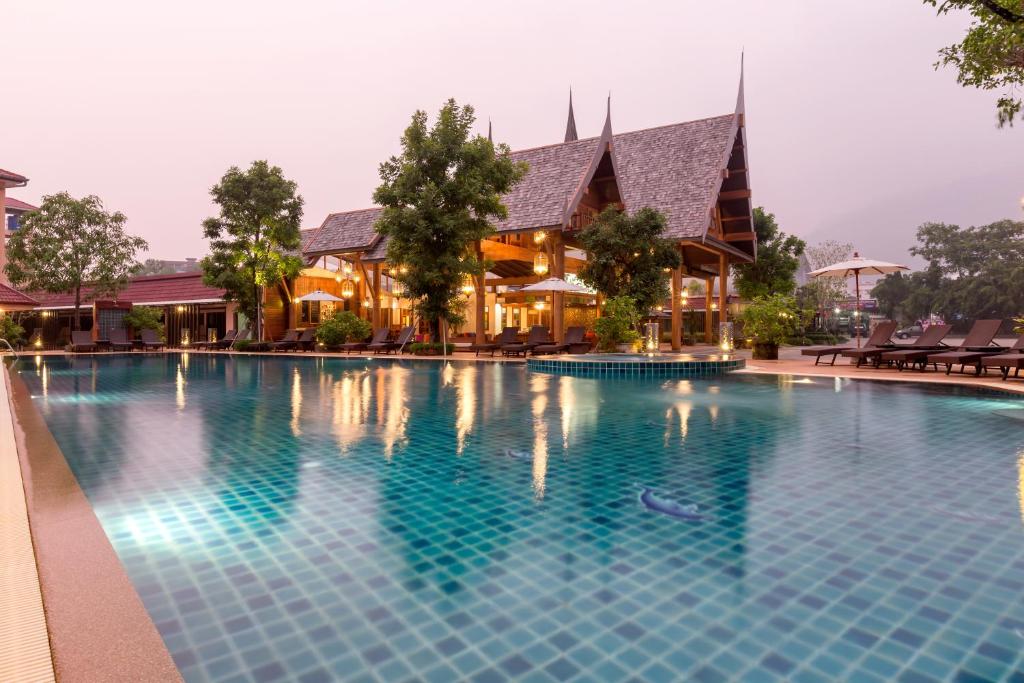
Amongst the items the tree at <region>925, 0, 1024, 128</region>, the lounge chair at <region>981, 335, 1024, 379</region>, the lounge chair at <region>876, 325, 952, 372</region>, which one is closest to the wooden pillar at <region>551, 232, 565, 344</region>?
the lounge chair at <region>876, 325, 952, 372</region>

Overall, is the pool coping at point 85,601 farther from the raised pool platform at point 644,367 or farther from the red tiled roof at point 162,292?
the red tiled roof at point 162,292

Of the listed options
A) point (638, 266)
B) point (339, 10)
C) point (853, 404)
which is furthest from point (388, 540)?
point (339, 10)

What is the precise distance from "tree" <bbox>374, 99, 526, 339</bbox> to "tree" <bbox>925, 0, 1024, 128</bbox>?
10511 millimetres

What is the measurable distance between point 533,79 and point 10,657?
410ft

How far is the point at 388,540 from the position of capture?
9.82 ft

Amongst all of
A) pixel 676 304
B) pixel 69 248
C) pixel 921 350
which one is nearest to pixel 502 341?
pixel 676 304

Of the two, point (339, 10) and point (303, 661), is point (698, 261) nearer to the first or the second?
point (303, 661)

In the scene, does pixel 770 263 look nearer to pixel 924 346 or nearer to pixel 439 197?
pixel 924 346

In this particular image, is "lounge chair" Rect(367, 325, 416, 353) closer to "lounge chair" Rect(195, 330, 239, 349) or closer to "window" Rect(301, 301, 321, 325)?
"window" Rect(301, 301, 321, 325)

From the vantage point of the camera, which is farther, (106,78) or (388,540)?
(106,78)

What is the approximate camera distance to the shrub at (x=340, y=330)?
20.9 m

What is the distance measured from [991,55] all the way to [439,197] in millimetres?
12611

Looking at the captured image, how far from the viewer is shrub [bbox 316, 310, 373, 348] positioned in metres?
20.9

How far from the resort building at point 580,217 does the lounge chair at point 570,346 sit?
1200 millimetres
